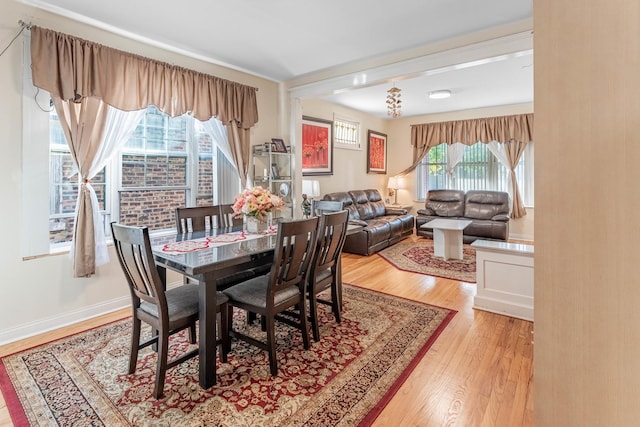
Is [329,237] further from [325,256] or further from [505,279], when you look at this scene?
[505,279]

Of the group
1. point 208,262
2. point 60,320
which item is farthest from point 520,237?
point 60,320

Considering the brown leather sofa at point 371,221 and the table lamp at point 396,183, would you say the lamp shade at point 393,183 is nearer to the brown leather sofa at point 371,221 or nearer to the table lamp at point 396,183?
the table lamp at point 396,183

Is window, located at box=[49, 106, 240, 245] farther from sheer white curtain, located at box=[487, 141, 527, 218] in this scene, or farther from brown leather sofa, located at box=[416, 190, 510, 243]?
sheer white curtain, located at box=[487, 141, 527, 218]

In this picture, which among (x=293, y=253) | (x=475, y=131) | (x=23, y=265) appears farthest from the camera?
(x=475, y=131)

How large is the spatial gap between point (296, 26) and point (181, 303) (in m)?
2.65

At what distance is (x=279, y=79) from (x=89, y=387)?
13.4ft

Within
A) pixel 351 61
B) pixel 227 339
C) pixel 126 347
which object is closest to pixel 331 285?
pixel 227 339

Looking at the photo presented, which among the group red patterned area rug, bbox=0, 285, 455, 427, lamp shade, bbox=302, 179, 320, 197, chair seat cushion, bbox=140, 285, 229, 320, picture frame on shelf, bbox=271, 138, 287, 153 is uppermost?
picture frame on shelf, bbox=271, 138, 287, 153

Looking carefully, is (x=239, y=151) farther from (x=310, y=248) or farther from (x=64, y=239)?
(x=310, y=248)

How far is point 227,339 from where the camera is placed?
230 centimetres

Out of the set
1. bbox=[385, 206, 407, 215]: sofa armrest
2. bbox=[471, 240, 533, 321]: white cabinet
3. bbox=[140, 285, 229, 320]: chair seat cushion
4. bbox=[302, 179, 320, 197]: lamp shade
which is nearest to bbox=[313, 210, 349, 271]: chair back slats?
bbox=[140, 285, 229, 320]: chair seat cushion

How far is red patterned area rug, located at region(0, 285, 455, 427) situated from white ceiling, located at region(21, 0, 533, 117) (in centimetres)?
269

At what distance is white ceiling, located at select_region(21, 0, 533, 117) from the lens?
2746 millimetres

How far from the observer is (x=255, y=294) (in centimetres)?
224
